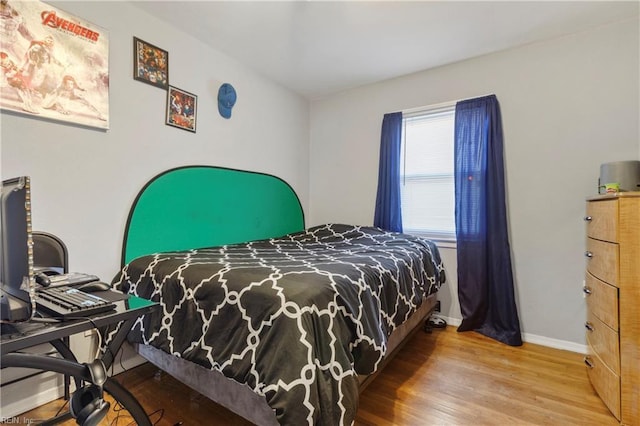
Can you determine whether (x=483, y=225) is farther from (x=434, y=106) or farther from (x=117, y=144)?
(x=117, y=144)

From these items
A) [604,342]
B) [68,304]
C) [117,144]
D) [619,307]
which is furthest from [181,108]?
[604,342]

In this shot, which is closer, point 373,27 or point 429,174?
point 373,27

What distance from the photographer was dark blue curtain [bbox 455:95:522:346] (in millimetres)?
2484

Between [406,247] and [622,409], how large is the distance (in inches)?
54.4

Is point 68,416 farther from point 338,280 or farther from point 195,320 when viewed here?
point 338,280

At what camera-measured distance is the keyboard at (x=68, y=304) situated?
3.19 feet

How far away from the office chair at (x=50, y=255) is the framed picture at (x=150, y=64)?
1.16 meters

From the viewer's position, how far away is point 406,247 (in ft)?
7.70

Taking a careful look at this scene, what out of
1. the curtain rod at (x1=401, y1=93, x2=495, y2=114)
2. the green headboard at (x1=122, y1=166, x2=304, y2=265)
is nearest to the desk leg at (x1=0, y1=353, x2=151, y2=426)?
the green headboard at (x1=122, y1=166, x2=304, y2=265)

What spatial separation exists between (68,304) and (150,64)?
70.4 inches

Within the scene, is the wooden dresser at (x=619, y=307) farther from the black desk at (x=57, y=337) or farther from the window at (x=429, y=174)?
the black desk at (x=57, y=337)

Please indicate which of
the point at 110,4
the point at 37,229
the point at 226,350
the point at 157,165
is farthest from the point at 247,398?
the point at 110,4

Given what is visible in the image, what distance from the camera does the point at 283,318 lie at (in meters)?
1.12

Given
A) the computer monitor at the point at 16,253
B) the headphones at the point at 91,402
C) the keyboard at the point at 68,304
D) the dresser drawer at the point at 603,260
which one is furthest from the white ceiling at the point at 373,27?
the headphones at the point at 91,402
